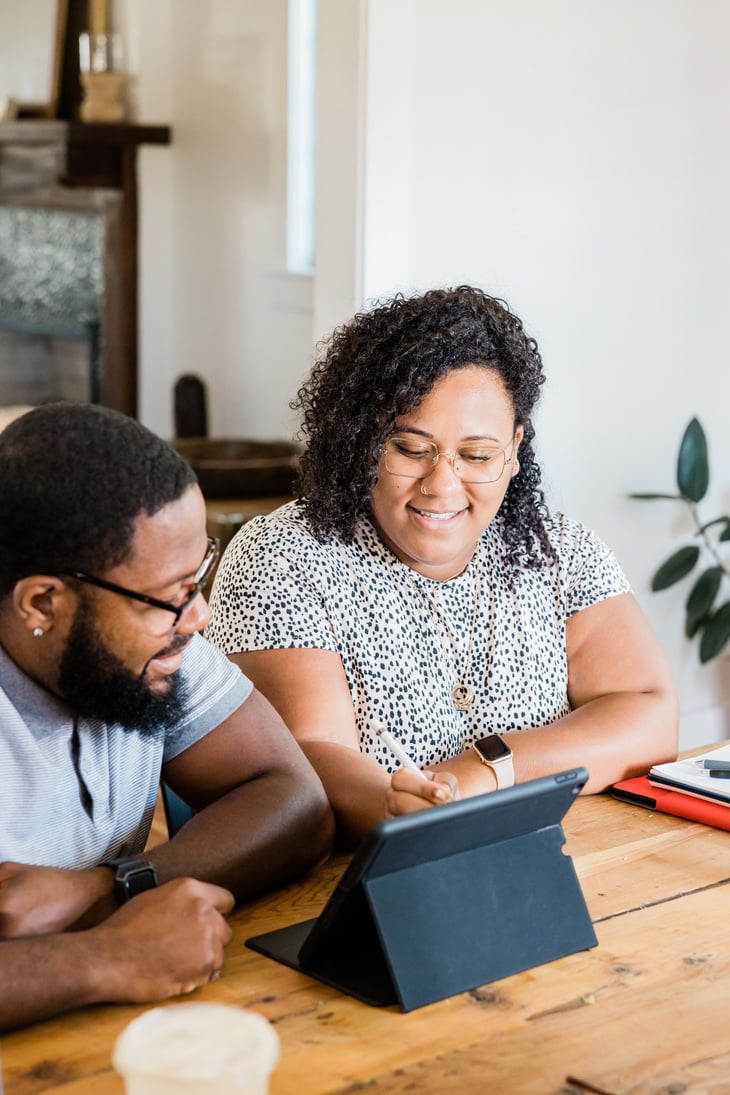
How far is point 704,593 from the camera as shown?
341 cm

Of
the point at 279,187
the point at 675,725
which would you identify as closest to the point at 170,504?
the point at 675,725

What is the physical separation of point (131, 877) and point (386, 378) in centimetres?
83

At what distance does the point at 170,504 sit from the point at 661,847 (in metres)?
0.68

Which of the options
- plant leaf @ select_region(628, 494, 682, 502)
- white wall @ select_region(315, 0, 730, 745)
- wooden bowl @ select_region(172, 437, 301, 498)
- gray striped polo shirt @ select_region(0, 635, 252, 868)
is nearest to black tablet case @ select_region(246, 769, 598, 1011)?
gray striped polo shirt @ select_region(0, 635, 252, 868)

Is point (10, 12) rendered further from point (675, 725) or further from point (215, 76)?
point (675, 725)

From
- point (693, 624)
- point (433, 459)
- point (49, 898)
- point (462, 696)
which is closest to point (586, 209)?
point (693, 624)

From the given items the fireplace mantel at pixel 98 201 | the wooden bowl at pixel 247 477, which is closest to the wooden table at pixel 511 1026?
the wooden bowl at pixel 247 477

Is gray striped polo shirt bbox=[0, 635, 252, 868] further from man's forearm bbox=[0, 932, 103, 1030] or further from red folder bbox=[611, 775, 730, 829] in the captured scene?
red folder bbox=[611, 775, 730, 829]

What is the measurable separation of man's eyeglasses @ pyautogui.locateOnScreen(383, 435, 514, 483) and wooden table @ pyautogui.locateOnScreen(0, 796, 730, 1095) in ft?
2.12

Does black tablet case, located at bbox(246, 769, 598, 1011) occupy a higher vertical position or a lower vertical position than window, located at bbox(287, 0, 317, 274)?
lower

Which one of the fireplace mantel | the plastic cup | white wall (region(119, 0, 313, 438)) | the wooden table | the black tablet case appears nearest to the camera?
the plastic cup

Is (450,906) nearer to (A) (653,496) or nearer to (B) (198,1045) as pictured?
(B) (198,1045)

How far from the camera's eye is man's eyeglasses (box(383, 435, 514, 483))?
73.0 inches

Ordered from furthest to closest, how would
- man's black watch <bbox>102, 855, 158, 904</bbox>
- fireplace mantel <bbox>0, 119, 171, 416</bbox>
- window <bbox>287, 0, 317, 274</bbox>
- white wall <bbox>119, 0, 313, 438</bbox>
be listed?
fireplace mantel <bbox>0, 119, 171, 416</bbox> → white wall <bbox>119, 0, 313, 438</bbox> → window <bbox>287, 0, 317, 274</bbox> → man's black watch <bbox>102, 855, 158, 904</bbox>
